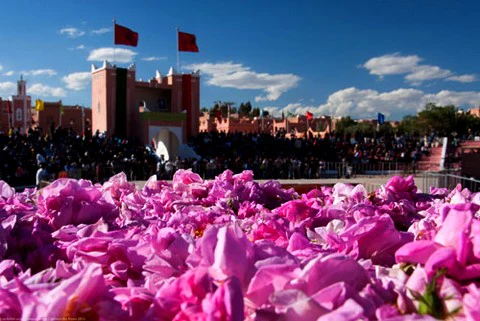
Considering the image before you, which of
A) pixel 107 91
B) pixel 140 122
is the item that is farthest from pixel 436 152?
pixel 107 91

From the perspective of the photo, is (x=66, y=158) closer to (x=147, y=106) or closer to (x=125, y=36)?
(x=125, y=36)

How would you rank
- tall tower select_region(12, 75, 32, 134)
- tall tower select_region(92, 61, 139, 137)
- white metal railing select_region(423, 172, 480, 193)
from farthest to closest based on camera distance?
1. tall tower select_region(12, 75, 32, 134)
2. tall tower select_region(92, 61, 139, 137)
3. white metal railing select_region(423, 172, 480, 193)

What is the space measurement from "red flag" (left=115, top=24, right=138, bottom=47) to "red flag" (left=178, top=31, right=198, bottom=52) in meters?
3.26

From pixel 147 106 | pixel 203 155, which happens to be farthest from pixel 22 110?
pixel 203 155

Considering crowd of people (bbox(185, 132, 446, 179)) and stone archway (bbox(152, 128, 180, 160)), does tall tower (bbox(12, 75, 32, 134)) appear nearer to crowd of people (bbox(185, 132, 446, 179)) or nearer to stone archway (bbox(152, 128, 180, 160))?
stone archway (bbox(152, 128, 180, 160))

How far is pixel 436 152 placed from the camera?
111 feet

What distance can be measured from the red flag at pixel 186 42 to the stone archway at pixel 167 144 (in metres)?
6.03

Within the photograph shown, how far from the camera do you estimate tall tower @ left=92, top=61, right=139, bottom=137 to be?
34625mm

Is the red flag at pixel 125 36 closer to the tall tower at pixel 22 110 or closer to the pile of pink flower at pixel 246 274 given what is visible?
the tall tower at pixel 22 110

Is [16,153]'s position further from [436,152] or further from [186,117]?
[436,152]

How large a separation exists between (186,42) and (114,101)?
677 centimetres

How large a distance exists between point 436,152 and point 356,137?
5386 millimetres

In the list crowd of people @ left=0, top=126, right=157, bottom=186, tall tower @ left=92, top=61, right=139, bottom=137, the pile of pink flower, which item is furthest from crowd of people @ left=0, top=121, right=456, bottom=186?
the pile of pink flower

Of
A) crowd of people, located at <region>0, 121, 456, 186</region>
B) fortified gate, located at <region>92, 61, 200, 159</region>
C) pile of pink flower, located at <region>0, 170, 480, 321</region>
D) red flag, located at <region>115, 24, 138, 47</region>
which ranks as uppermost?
red flag, located at <region>115, 24, 138, 47</region>
